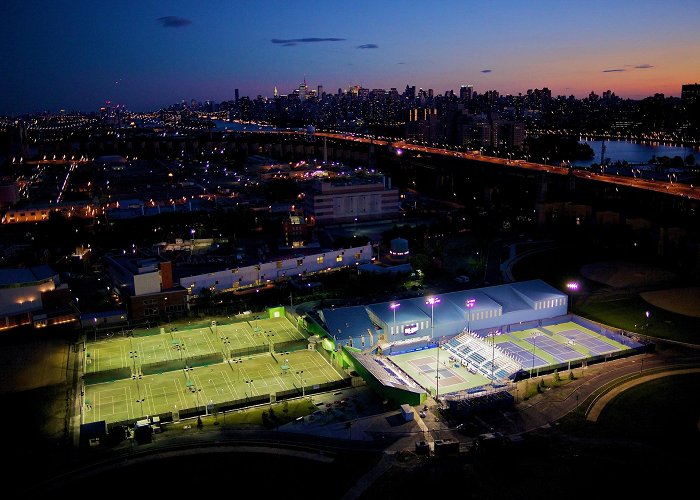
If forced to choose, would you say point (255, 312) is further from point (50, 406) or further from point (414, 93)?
point (414, 93)

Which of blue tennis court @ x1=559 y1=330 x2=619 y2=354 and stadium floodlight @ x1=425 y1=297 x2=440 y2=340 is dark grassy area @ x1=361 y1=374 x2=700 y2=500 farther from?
stadium floodlight @ x1=425 y1=297 x2=440 y2=340

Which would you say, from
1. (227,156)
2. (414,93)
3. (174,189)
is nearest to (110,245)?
(174,189)

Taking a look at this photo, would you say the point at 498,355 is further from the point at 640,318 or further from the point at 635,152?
the point at 635,152

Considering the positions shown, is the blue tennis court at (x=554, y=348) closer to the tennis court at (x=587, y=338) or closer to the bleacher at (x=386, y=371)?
the tennis court at (x=587, y=338)

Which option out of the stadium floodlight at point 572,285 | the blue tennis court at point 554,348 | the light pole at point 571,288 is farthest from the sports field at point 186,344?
the stadium floodlight at point 572,285

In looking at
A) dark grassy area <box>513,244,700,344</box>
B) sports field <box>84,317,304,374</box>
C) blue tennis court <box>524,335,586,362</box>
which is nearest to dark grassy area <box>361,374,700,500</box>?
blue tennis court <box>524,335,586,362</box>

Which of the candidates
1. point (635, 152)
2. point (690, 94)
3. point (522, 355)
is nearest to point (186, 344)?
point (522, 355)
